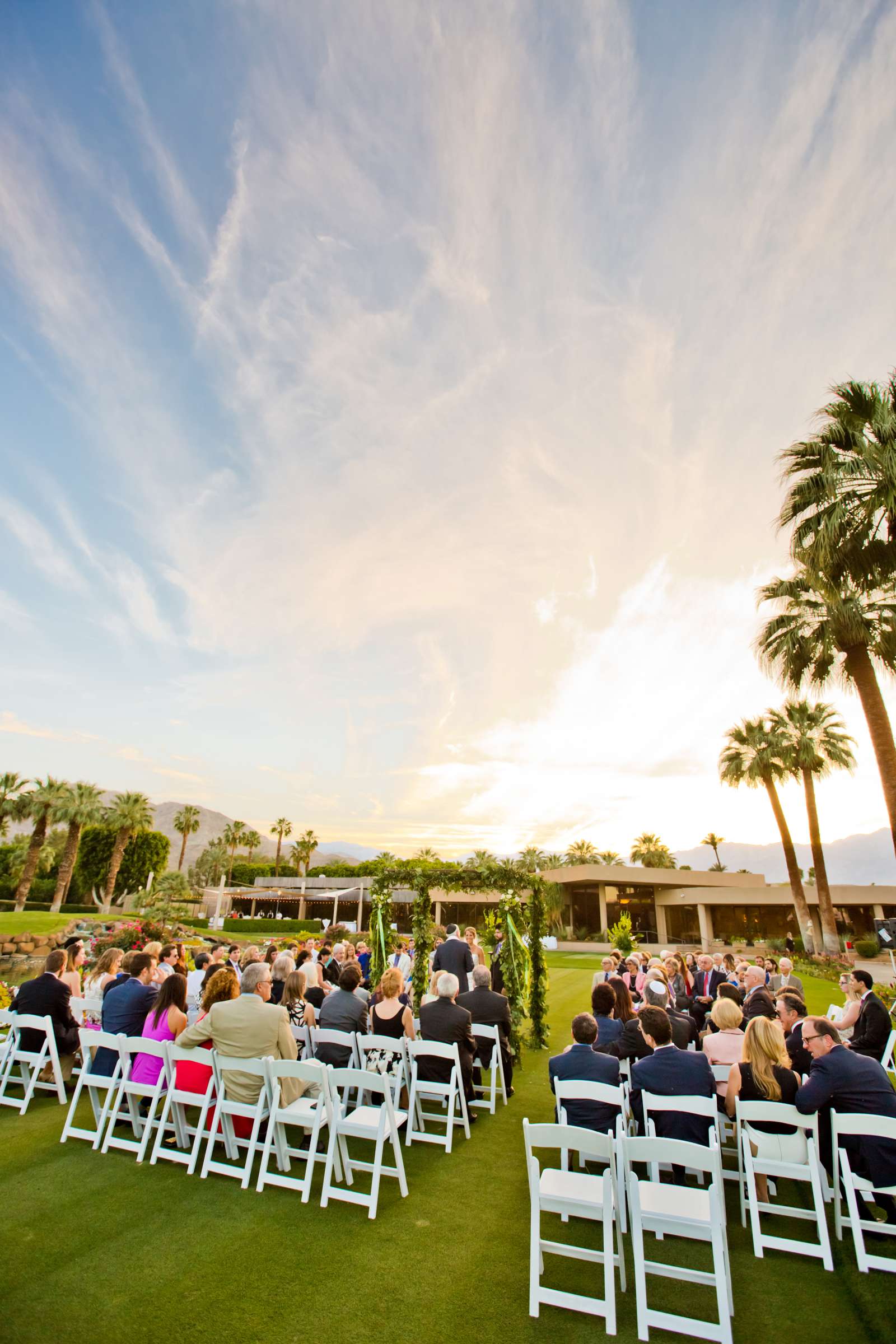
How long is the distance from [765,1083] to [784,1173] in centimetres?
60

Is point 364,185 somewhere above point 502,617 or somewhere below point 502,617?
above

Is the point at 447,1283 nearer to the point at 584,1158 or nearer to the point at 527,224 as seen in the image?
the point at 584,1158

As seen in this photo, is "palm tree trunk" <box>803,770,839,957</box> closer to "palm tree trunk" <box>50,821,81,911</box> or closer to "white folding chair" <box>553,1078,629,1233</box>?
"white folding chair" <box>553,1078,629,1233</box>

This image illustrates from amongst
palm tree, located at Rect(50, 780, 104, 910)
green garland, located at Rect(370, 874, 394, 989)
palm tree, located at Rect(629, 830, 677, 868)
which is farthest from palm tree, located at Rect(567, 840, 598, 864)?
green garland, located at Rect(370, 874, 394, 989)

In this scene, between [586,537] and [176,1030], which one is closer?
[176,1030]

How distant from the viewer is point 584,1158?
213 inches

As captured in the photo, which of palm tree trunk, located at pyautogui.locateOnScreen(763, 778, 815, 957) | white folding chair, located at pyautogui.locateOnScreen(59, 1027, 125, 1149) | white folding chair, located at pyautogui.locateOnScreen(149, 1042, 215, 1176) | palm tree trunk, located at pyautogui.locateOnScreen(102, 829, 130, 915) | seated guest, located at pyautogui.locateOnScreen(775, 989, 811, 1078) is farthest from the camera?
palm tree trunk, located at pyautogui.locateOnScreen(102, 829, 130, 915)

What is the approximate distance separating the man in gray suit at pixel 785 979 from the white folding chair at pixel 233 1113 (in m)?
7.42

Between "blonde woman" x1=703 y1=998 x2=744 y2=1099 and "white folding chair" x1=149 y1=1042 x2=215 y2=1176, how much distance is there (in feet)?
15.3

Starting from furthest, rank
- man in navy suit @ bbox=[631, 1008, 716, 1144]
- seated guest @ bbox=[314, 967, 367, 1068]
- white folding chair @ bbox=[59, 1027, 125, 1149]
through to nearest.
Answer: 1. seated guest @ bbox=[314, 967, 367, 1068]
2. white folding chair @ bbox=[59, 1027, 125, 1149]
3. man in navy suit @ bbox=[631, 1008, 716, 1144]

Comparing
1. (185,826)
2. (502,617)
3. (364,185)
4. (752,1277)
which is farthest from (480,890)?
(185,826)

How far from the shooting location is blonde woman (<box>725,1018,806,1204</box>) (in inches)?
172

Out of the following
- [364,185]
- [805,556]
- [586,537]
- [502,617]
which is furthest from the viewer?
[502,617]

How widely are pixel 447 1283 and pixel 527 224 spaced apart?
→ 1351 cm
